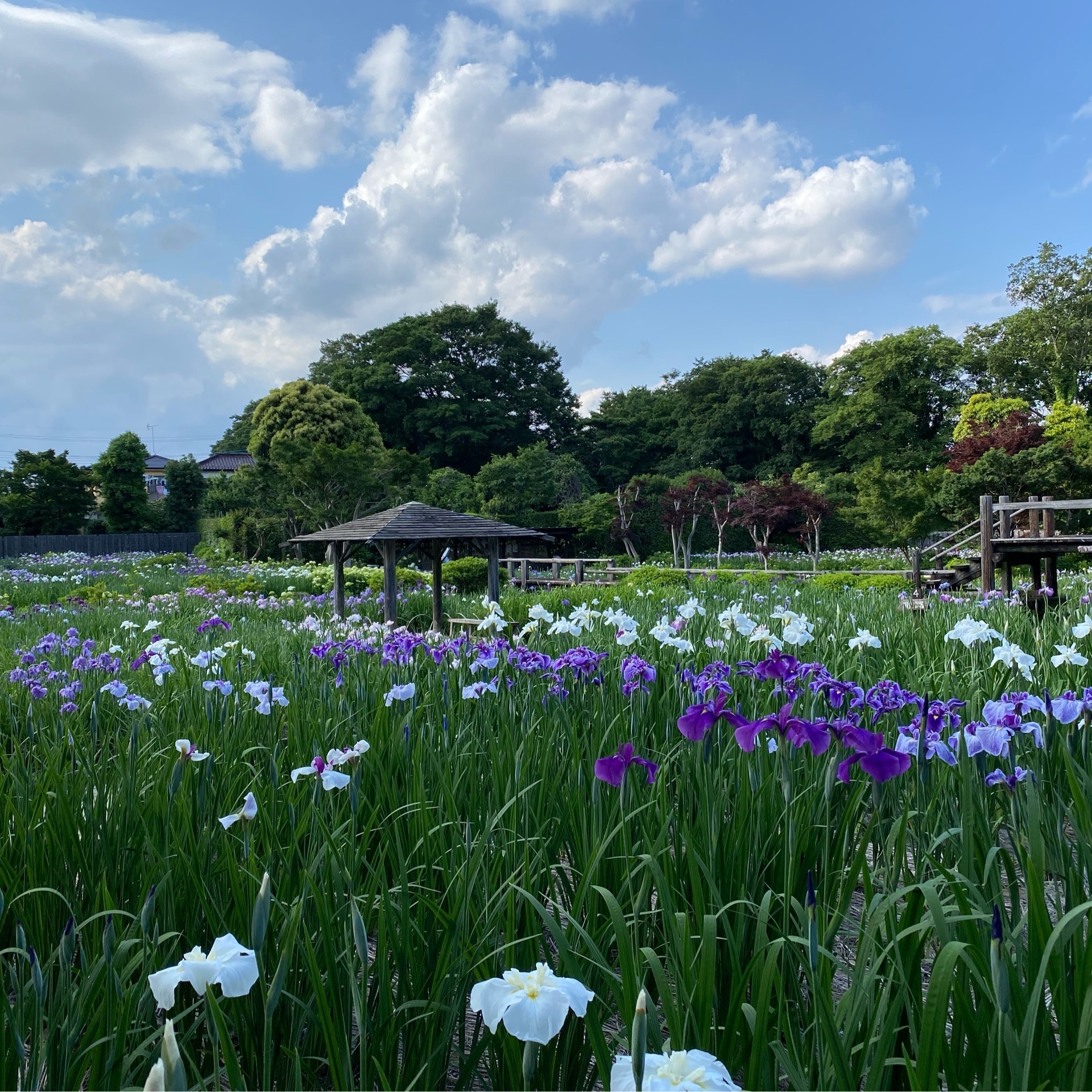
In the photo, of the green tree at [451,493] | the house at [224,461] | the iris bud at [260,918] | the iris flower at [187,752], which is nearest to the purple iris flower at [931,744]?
the iris bud at [260,918]

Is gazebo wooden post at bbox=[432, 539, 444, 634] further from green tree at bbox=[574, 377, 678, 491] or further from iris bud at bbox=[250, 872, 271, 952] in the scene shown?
green tree at bbox=[574, 377, 678, 491]

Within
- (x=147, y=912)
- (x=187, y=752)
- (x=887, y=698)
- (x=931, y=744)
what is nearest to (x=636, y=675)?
(x=887, y=698)

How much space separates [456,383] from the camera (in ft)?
126

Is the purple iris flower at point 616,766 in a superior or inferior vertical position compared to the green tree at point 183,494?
inferior

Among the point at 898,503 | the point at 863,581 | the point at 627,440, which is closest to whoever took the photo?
the point at 863,581

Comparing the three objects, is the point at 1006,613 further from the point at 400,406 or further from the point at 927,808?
the point at 400,406

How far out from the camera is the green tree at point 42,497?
29375mm

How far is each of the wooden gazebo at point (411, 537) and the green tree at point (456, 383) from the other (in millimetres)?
26447

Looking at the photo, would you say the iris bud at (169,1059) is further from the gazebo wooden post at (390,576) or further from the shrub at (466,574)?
the shrub at (466,574)

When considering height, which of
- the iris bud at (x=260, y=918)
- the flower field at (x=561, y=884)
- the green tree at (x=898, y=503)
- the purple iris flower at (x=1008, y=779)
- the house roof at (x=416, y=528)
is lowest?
the flower field at (x=561, y=884)

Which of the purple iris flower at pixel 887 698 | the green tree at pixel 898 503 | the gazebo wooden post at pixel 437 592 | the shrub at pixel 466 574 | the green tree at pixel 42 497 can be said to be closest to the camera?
the purple iris flower at pixel 887 698

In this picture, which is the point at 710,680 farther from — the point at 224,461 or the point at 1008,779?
the point at 224,461

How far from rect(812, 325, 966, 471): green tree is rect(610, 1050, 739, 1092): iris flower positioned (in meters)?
34.8

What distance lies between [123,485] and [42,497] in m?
2.83
